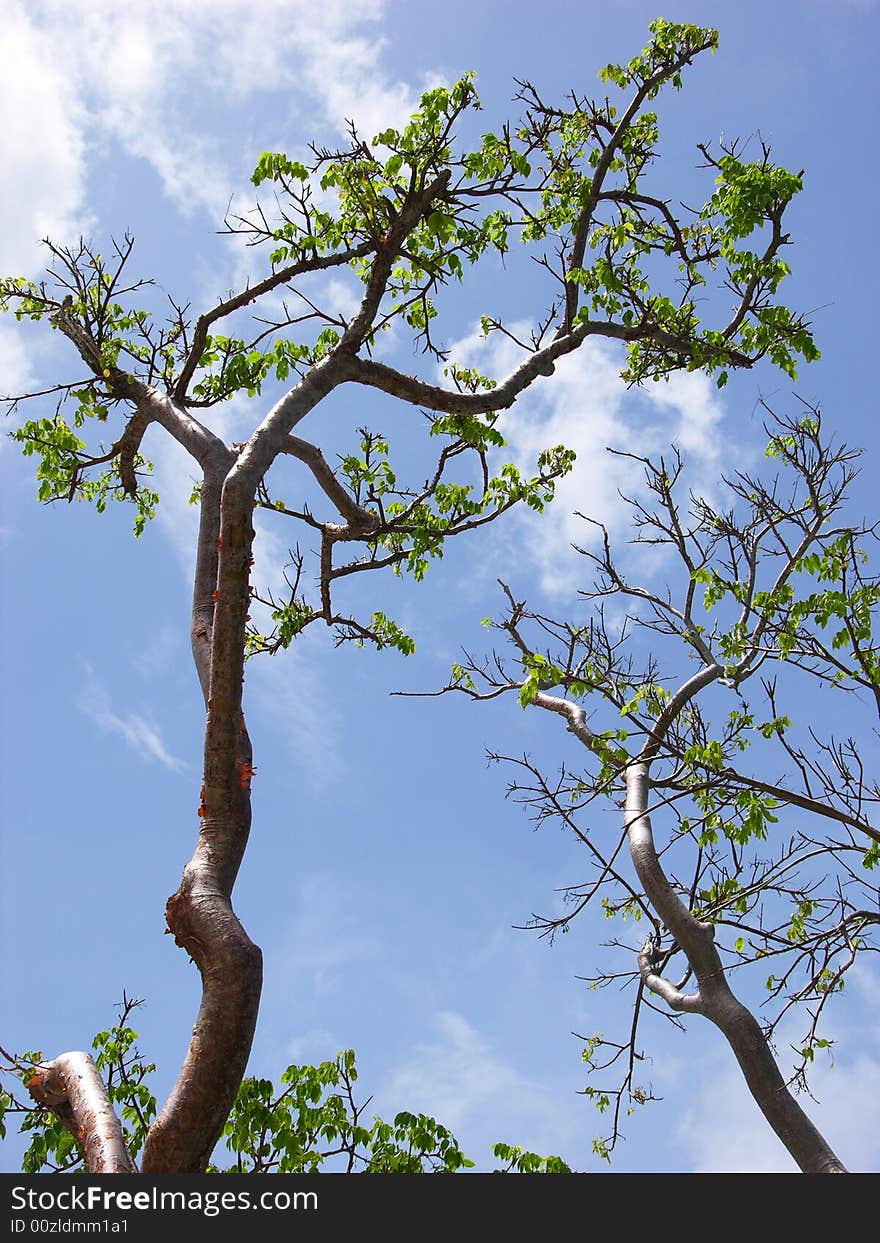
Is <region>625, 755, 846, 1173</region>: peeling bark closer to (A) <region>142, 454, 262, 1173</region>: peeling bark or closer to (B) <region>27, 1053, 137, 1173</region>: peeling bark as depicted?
(A) <region>142, 454, 262, 1173</region>: peeling bark

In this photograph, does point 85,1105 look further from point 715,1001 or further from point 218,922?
point 715,1001

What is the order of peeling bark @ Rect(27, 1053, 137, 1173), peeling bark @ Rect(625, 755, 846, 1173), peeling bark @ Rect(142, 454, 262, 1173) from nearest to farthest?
peeling bark @ Rect(142, 454, 262, 1173)
peeling bark @ Rect(27, 1053, 137, 1173)
peeling bark @ Rect(625, 755, 846, 1173)

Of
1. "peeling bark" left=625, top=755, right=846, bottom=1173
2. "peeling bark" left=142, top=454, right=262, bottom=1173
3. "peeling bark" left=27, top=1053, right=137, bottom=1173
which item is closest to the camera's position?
"peeling bark" left=142, top=454, right=262, bottom=1173

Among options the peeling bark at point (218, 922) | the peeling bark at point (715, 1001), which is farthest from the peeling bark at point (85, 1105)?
the peeling bark at point (715, 1001)

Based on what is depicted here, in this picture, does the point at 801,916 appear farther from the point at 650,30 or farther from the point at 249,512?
the point at 650,30

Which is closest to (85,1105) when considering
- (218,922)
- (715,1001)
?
(218,922)

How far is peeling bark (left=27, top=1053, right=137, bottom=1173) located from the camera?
200 inches

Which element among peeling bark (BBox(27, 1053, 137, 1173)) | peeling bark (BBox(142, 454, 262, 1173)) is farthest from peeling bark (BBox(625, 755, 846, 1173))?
peeling bark (BBox(27, 1053, 137, 1173))

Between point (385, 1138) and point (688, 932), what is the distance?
3123 mm

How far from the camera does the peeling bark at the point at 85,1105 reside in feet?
16.6

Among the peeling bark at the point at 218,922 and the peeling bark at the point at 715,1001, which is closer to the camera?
the peeling bark at the point at 218,922

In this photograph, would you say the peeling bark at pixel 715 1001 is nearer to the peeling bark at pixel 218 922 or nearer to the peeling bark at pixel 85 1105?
the peeling bark at pixel 218 922

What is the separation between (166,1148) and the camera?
179 inches

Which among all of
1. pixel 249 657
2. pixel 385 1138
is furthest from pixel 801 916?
pixel 249 657
